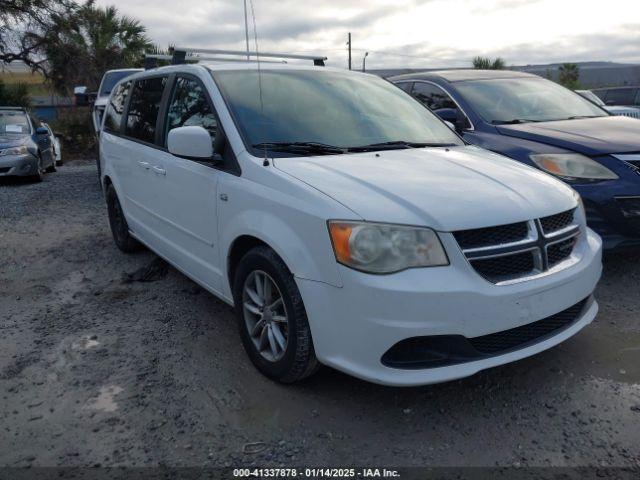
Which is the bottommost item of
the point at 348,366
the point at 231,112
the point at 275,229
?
A: the point at 348,366

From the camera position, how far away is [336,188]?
2775 millimetres

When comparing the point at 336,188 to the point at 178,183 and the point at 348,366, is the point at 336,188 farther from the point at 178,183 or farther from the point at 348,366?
the point at 178,183

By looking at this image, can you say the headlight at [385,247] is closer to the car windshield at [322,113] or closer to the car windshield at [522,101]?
the car windshield at [322,113]

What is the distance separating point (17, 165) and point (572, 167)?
32.9 feet

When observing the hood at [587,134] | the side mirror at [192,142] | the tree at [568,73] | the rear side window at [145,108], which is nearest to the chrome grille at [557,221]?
the hood at [587,134]

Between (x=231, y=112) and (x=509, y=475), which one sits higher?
(x=231, y=112)

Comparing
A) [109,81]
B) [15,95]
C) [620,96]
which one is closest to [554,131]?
[109,81]

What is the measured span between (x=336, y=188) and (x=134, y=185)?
2.66 metres

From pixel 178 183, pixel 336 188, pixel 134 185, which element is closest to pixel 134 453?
pixel 336 188

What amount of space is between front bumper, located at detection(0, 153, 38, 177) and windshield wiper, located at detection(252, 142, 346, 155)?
937cm

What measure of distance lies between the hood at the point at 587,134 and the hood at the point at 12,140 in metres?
9.47

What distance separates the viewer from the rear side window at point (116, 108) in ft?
17.3

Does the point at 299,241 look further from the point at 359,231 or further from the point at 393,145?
the point at 393,145

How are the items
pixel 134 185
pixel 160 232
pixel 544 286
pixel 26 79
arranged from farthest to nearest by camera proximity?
pixel 26 79 → pixel 134 185 → pixel 160 232 → pixel 544 286
